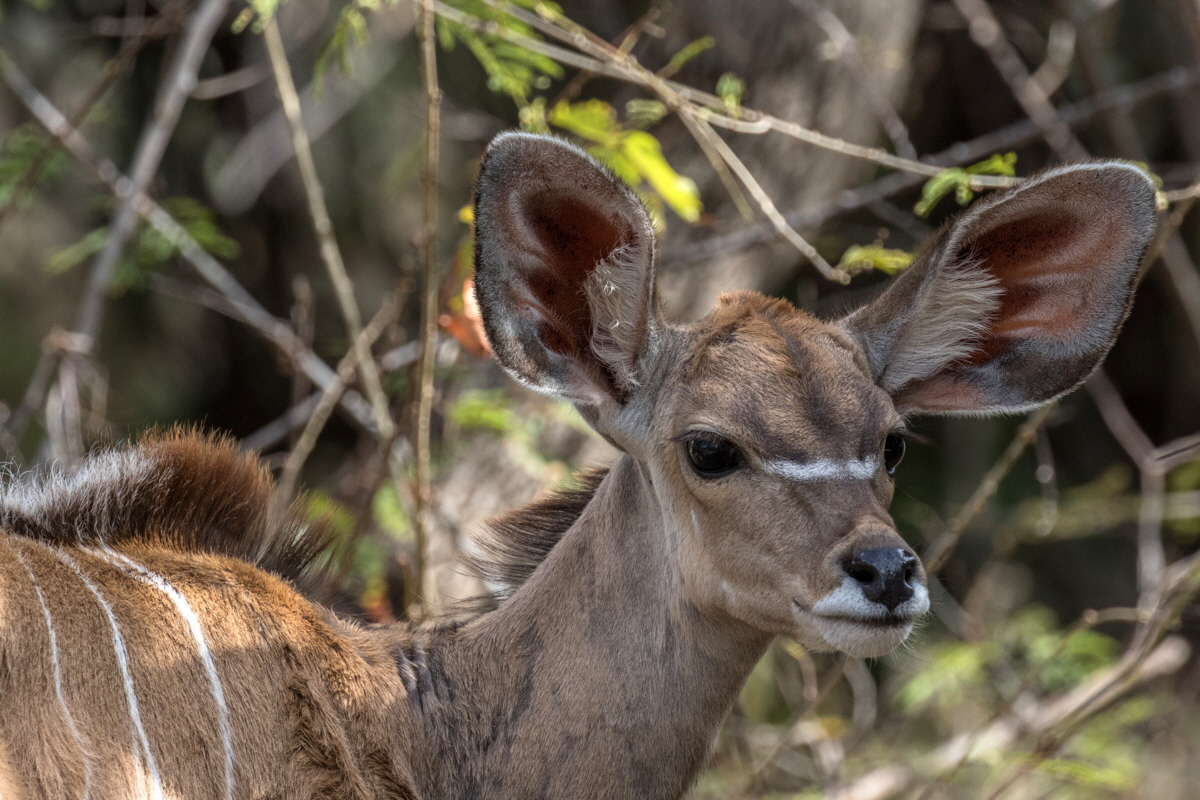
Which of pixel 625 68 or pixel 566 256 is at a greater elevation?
pixel 625 68

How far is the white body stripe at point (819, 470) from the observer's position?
2.85 m

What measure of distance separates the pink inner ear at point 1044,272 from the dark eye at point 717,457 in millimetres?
887

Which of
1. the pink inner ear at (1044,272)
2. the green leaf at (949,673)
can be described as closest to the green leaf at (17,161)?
the pink inner ear at (1044,272)

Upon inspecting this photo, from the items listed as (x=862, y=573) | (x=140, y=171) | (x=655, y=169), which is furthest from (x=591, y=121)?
(x=862, y=573)

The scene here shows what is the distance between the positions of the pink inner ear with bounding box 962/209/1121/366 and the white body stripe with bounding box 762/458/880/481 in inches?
30.0

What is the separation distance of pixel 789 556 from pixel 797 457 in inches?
9.0

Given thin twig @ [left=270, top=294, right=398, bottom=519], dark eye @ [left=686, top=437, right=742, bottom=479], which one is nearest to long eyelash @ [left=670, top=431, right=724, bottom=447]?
dark eye @ [left=686, top=437, right=742, bottom=479]

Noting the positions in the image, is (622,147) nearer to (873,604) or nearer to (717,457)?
(717,457)

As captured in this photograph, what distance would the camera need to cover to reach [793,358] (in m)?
3.02

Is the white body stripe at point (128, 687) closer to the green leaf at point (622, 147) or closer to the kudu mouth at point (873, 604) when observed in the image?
the kudu mouth at point (873, 604)

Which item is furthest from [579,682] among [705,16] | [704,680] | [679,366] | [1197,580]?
[705,16]

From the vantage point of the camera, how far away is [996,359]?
3.46 m

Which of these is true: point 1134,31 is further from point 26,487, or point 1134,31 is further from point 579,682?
point 26,487

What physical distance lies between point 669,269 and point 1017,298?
8.19 feet
